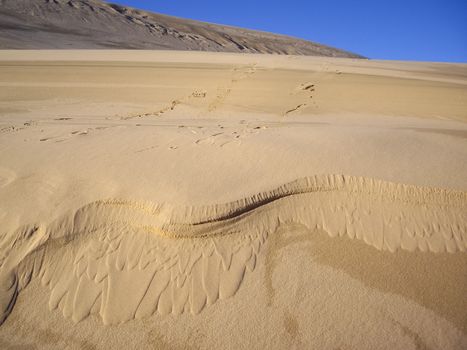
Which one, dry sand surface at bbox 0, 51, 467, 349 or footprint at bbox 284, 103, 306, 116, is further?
footprint at bbox 284, 103, 306, 116

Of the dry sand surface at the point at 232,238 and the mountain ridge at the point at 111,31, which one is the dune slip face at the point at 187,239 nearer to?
the dry sand surface at the point at 232,238

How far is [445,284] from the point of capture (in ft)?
5.76

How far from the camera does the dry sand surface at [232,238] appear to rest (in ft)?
5.26

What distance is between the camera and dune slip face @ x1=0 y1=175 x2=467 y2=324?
1.75 m

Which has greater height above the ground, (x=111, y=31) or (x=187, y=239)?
(x=111, y=31)

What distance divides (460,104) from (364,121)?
2.21m

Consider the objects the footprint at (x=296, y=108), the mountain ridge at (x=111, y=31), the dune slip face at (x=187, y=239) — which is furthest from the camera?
the mountain ridge at (x=111, y=31)

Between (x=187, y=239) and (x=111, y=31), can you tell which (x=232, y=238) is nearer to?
(x=187, y=239)

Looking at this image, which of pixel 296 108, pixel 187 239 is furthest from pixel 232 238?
pixel 296 108

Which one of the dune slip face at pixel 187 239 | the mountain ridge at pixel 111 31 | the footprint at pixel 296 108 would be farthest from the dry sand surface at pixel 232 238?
the mountain ridge at pixel 111 31

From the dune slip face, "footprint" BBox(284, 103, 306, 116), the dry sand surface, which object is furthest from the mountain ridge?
the dune slip face

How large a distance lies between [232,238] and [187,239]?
0.31m

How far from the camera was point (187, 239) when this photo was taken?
1.98 metres

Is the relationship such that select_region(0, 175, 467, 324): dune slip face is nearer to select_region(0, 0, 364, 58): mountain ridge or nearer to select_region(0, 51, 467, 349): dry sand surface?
select_region(0, 51, 467, 349): dry sand surface
